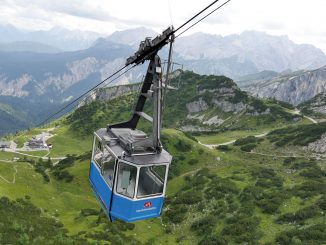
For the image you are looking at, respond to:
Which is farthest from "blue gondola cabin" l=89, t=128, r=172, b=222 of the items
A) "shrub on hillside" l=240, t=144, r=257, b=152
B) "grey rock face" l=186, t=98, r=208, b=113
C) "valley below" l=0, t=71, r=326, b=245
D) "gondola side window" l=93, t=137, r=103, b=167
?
"grey rock face" l=186, t=98, r=208, b=113

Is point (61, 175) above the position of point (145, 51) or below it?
below

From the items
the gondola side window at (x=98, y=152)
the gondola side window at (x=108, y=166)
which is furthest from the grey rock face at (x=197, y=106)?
the gondola side window at (x=108, y=166)

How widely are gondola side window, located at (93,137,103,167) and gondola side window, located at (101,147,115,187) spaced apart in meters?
1.03

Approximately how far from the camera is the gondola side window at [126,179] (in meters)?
19.9

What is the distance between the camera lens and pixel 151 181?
2094 cm

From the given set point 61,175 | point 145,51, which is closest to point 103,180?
point 145,51

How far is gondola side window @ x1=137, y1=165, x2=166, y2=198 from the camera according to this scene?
20.3 m

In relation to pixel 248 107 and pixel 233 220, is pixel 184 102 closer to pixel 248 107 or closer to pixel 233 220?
pixel 248 107

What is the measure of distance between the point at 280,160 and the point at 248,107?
9833 cm

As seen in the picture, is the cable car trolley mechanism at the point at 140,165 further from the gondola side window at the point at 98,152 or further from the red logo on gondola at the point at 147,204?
the gondola side window at the point at 98,152

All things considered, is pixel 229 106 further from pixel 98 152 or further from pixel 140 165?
pixel 140 165

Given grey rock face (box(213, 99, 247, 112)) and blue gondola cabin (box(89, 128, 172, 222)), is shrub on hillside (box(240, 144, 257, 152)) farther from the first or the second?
grey rock face (box(213, 99, 247, 112))

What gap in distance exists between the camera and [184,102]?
19950 cm

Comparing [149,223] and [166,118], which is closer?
[149,223]
